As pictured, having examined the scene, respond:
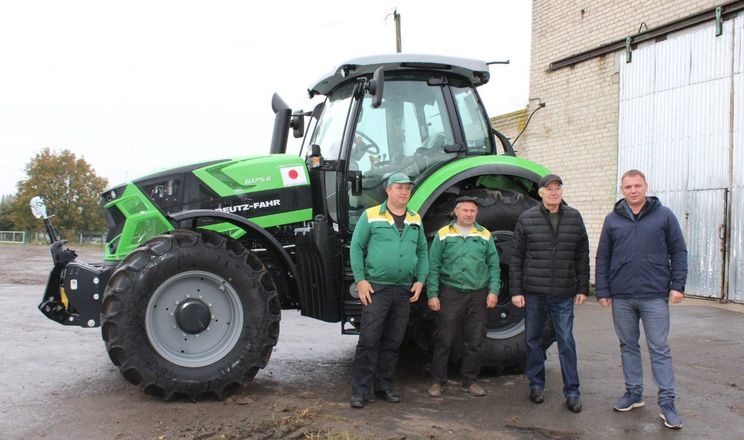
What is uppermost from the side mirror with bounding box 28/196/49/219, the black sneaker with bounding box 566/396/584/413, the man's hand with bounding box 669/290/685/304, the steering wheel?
the steering wheel

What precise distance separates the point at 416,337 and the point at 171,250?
6.42ft

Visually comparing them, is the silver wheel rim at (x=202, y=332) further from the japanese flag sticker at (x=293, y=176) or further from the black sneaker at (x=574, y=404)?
the black sneaker at (x=574, y=404)

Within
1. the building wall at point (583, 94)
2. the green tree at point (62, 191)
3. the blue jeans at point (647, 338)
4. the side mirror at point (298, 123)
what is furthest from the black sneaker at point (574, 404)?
the green tree at point (62, 191)

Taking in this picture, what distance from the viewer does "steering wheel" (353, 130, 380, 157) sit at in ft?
16.8

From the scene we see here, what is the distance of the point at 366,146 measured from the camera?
16.9 ft

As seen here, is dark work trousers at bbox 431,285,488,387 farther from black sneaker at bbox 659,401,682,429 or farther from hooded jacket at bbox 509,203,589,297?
black sneaker at bbox 659,401,682,429

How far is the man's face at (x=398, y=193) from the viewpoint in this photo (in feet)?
14.6

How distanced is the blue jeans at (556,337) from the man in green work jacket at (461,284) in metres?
0.31

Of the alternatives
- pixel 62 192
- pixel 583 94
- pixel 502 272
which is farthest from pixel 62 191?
pixel 502 272

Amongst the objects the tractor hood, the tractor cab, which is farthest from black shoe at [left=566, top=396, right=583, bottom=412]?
the tractor hood

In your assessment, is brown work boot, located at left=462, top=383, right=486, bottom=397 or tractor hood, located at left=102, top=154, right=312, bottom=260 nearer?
brown work boot, located at left=462, top=383, right=486, bottom=397

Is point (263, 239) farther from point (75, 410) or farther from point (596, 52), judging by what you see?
point (596, 52)

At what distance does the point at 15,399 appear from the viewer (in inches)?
176

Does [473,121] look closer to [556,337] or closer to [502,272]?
[502,272]
